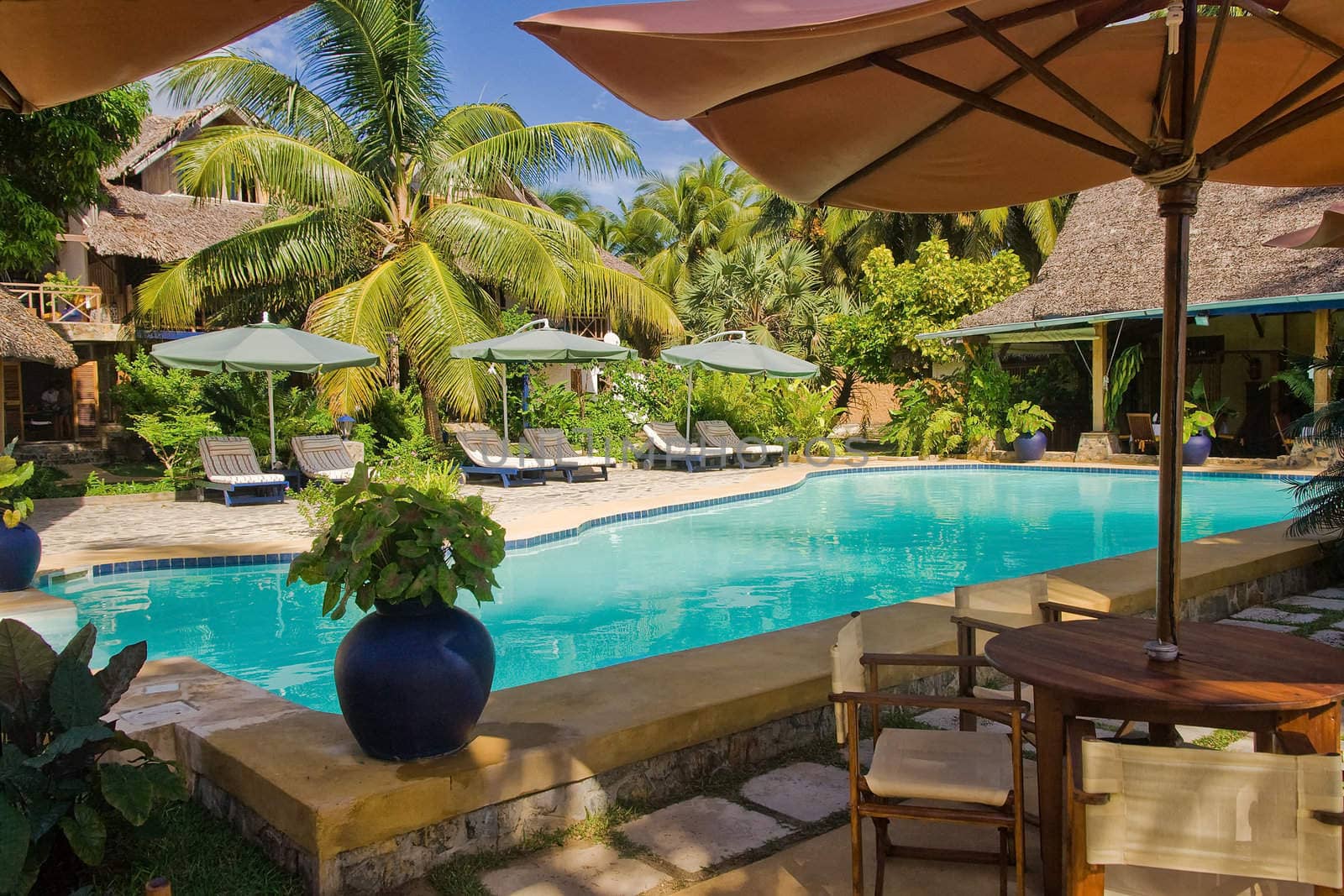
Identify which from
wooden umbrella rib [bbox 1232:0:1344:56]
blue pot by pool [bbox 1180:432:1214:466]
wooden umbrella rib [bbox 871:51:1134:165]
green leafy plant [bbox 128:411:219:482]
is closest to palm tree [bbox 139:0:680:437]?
green leafy plant [bbox 128:411:219:482]

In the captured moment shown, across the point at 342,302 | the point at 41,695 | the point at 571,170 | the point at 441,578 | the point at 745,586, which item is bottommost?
the point at 745,586

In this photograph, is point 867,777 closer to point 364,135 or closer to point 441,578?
point 441,578

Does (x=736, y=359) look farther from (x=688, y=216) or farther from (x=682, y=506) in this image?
(x=688, y=216)

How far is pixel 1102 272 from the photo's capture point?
1702 cm

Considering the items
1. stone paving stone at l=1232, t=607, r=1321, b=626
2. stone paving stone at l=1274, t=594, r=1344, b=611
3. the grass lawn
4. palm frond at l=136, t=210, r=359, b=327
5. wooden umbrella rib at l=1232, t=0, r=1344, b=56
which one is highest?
palm frond at l=136, t=210, r=359, b=327

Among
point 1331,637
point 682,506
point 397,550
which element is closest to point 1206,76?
point 397,550

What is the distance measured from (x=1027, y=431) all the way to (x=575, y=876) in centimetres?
1581

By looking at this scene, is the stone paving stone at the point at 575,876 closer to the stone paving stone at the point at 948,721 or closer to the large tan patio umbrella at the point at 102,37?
the stone paving stone at the point at 948,721

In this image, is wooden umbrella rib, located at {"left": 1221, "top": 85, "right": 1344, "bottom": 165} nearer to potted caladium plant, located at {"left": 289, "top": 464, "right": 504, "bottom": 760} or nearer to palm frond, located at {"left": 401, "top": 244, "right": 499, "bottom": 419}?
potted caladium plant, located at {"left": 289, "top": 464, "right": 504, "bottom": 760}

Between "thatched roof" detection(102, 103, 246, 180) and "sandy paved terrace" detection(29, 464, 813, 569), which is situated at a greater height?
"thatched roof" detection(102, 103, 246, 180)

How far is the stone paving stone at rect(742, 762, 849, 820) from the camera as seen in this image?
3.17 m

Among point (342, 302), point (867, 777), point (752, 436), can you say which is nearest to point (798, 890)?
point (867, 777)

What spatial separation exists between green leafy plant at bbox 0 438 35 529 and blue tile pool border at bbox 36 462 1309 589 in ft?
4.61

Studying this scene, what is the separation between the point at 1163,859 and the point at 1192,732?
218 centimetres
